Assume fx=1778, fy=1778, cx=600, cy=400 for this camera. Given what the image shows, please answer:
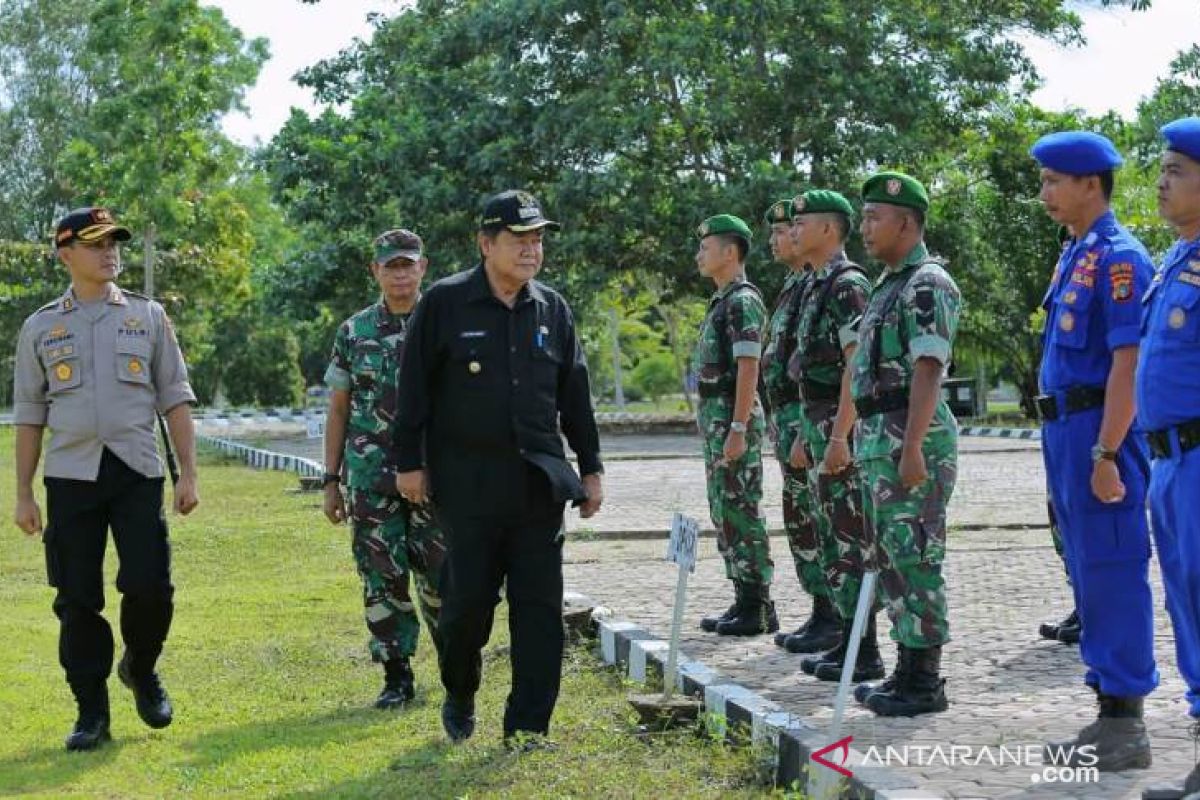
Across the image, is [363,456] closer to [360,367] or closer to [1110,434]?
[360,367]

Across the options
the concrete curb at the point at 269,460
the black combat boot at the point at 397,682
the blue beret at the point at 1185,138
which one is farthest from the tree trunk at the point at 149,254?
the blue beret at the point at 1185,138

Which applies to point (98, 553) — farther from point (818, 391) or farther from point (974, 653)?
point (974, 653)

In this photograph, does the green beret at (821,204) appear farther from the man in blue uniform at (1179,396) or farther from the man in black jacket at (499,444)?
the man in blue uniform at (1179,396)

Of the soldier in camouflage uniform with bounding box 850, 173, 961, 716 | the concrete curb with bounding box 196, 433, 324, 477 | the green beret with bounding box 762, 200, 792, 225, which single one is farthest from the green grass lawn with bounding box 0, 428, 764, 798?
the concrete curb with bounding box 196, 433, 324, 477

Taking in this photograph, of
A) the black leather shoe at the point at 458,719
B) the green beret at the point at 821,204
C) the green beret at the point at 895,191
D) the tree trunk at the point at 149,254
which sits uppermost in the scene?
the tree trunk at the point at 149,254

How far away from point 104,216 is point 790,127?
2558 centimetres

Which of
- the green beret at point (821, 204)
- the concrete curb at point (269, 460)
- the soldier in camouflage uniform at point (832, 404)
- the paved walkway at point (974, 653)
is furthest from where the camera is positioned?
the concrete curb at point (269, 460)

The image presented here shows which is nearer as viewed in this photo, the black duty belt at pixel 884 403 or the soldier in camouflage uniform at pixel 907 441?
the soldier in camouflage uniform at pixel 907 441

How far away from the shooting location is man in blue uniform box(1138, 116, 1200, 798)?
5.48 m

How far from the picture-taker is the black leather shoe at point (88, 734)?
7391 mm

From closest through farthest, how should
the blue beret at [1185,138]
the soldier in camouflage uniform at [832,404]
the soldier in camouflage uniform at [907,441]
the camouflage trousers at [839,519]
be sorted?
the blue beret at [1185,138] < the soldier in camouflage uniform at [907,441] < the soldier in camouflage uniform at [832,404] < the camouflage trousers at [839,519]

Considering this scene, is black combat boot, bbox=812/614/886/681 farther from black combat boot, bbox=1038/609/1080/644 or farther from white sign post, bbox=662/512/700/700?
black combat boot, bbox=1038/609/1080/644

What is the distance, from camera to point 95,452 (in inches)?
A: 291

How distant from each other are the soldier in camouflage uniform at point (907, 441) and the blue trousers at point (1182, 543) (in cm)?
131
